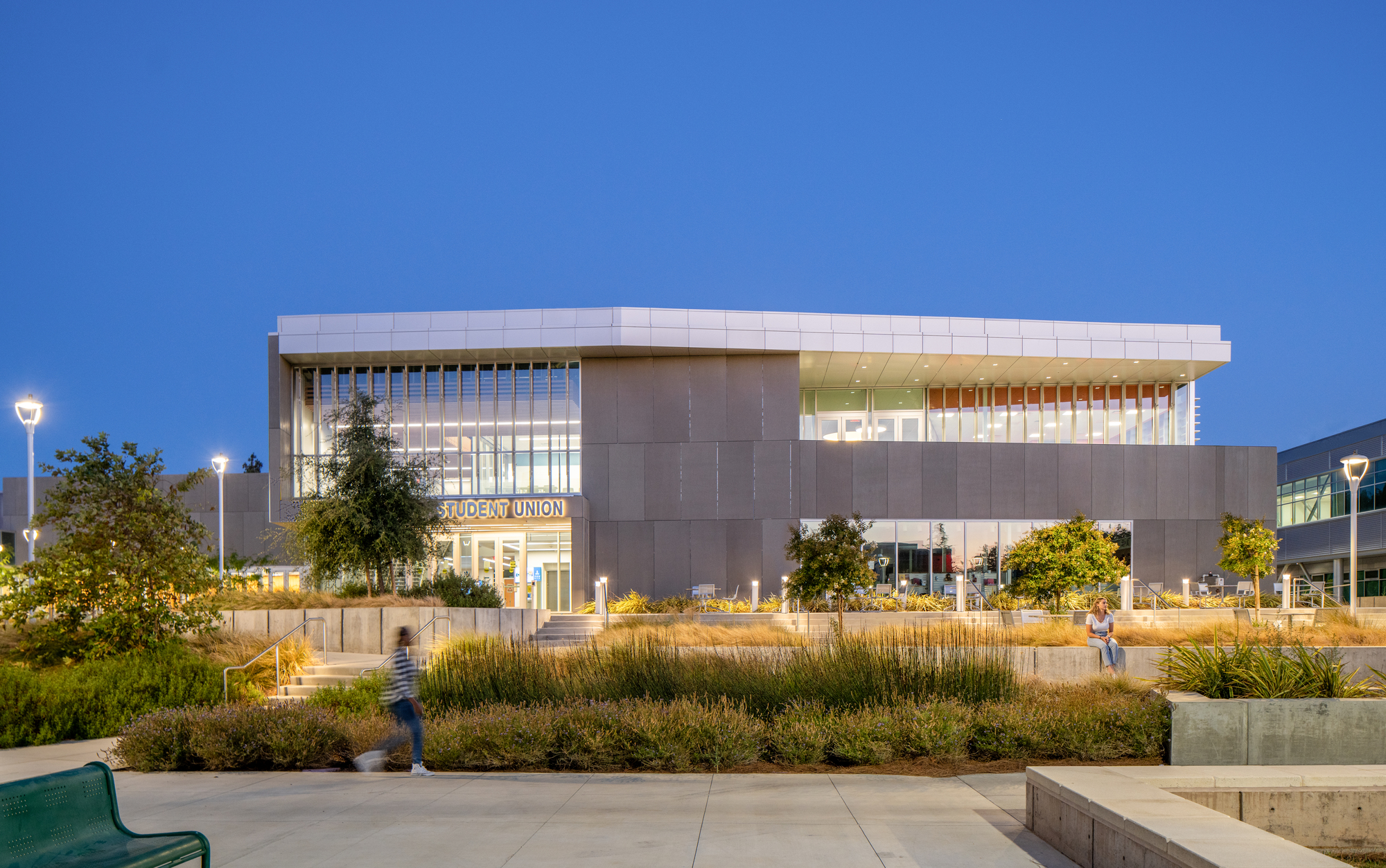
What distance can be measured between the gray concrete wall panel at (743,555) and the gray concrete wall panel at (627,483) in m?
3.22

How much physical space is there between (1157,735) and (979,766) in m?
1.71

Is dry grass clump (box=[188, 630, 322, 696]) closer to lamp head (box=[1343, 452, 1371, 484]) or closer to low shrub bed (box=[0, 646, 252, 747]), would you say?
low shrub bed (box=[0, 646, 252, 747])

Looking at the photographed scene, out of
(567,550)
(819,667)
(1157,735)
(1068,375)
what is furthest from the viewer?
(1068,375)

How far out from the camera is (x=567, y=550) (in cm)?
3334

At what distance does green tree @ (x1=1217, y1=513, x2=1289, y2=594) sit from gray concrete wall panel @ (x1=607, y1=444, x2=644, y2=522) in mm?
18002

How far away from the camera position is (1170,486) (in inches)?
1387

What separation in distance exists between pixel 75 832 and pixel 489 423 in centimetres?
3086

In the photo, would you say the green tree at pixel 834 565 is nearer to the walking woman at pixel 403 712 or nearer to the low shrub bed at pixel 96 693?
the low shrub bed at pixel 96 693

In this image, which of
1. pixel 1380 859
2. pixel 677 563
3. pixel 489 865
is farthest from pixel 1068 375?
pixel 489 865

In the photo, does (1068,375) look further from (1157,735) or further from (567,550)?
(1157,735)

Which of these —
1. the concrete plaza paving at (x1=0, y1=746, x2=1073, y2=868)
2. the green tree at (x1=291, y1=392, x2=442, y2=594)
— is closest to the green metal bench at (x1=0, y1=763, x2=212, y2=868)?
the concrete plaza paving at (x1=0, y1=746, x2=1073, y2=868)

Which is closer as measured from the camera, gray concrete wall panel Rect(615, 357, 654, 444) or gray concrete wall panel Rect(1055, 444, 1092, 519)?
gray concrete wall panel Rect(615, 357, 654, 444)

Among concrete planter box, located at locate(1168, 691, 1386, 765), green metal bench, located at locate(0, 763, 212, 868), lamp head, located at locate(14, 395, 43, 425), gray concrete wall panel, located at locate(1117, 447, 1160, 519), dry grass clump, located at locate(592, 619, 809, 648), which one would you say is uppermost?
lamp head, located at locate(14, 395, 43, 425)

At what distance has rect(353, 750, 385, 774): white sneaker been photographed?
32.7 feet
